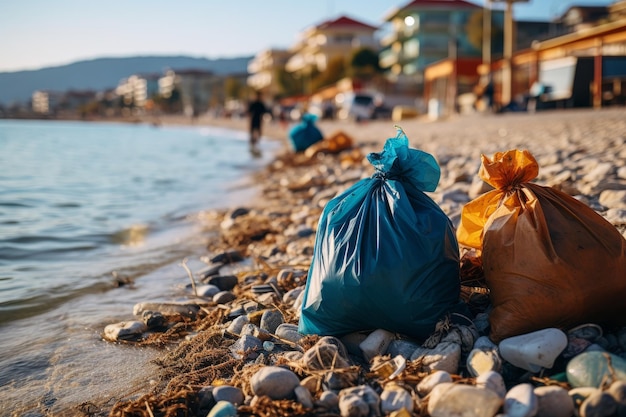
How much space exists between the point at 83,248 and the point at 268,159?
30.2 feet

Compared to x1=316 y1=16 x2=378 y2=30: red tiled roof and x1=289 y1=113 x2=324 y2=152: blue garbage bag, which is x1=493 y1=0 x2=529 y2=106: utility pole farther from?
x1=316 y1=16 x2=378 y2=30: red tiled roof

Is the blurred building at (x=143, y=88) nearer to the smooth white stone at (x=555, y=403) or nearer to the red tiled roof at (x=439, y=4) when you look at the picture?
the red tiled roof at (x=439, y=4)

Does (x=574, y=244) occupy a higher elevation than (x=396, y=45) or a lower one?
lower

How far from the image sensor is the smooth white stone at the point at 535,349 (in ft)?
6.39

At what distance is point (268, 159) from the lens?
14508 mm

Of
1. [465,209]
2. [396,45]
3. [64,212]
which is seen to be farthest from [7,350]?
[396,45]

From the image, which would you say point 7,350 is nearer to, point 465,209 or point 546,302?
point 465,209

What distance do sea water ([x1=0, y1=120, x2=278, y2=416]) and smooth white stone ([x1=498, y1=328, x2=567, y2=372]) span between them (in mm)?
1418

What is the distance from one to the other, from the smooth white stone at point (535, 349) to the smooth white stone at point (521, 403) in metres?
0.22

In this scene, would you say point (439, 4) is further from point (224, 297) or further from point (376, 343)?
point (376, 343)

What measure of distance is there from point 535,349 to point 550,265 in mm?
297

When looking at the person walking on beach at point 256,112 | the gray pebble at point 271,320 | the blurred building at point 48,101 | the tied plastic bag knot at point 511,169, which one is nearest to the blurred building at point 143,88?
the blurred building at point 48,101

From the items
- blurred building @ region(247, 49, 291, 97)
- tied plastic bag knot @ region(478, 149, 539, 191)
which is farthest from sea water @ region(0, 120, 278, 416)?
blurred building @ region(247, 49, 291, 97)

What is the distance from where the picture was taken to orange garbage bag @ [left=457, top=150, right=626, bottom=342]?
2055 mm
